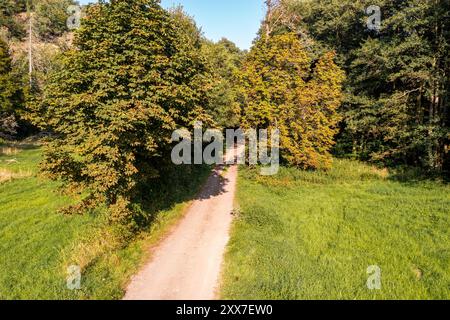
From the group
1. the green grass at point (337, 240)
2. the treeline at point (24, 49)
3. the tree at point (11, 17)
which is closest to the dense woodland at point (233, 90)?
the treeline at point (24, 49)

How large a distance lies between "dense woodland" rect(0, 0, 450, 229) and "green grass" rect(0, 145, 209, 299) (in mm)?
1607

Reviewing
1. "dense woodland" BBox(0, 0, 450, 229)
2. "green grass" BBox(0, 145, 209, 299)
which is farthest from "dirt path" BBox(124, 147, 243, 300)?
"dense woodland" BBox(0, 0, 450, 229)

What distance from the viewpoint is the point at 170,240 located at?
1686 centimetres

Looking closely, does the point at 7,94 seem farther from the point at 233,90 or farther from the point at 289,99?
the point at 289,99

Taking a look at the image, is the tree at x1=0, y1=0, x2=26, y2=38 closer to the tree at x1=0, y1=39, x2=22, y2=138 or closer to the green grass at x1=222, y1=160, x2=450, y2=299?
the tree at x1=0, y1=39, x2=22, y2=138

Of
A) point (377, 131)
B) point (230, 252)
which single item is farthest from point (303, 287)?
point (377, 131)

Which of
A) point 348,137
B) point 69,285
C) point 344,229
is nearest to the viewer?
point 69,285

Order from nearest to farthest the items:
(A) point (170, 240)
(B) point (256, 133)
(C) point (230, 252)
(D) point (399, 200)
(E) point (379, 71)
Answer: (C) point (230, 252) → (A) point (170, 240) → (D) point (399, 200) → (B) point (256, 133) → (E) point (379, 71)

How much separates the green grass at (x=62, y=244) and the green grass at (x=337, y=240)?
13.8 ft

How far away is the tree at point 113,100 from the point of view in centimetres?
1470

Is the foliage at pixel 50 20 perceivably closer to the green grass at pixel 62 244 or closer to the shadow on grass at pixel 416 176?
the green grass at pixel 62 244

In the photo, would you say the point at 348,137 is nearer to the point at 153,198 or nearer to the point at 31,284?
the point at 153,198

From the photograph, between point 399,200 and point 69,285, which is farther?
point 399,200
